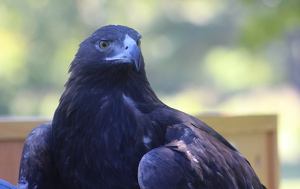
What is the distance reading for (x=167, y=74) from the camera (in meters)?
15.5

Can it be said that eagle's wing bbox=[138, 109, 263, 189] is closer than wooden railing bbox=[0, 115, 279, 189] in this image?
Yes

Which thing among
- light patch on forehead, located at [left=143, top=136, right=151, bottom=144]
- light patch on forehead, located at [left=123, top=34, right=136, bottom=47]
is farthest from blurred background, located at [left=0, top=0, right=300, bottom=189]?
light patch on forehead, located at [left=143, top=136, right=151, bottom=144]

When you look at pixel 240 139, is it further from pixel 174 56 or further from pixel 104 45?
pixel 174 56

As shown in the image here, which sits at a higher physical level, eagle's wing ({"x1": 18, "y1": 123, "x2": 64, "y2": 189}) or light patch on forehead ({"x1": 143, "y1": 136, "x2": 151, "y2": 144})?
light patch on forehead ({"x1": 143, "y1": 136, "x2": 151, "y2": 144})

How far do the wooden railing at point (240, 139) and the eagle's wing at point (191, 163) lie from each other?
1175mm

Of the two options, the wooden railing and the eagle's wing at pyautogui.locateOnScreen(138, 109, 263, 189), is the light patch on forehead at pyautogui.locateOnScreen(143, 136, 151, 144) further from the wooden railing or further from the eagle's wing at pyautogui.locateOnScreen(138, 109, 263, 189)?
the wooden railing

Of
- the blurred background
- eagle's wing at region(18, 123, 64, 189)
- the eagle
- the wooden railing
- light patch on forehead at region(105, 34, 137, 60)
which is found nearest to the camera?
the eagle

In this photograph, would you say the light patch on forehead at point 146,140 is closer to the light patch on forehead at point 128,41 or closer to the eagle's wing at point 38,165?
the light patch on forehead at point 128,41

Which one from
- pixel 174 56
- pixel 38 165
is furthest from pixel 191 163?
pixel 174 56

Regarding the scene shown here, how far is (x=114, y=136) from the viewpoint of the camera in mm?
1946

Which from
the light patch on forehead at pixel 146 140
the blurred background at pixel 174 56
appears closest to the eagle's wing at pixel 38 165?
the light patch on forehead at pixel 146 140

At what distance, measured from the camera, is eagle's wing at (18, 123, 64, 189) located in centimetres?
213

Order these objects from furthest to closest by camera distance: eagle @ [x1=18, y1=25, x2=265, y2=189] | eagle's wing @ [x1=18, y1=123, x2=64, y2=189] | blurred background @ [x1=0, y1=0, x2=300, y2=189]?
blurred background @ [x1=0, y1=0, x2=300, y2=189], eagle's wing @ [x1=18, y1=123, x2=64, y2=189], eagle @ [x1=18, y1=25, x2=265, y2=189]

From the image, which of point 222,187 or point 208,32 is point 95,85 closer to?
point 222,187
